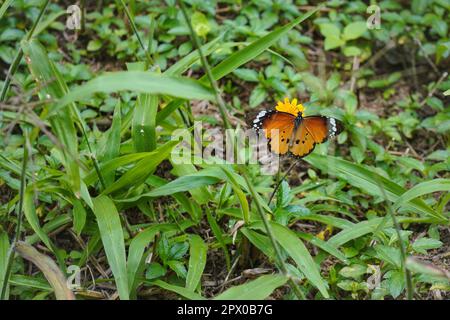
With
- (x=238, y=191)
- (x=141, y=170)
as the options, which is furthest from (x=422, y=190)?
(x=141, y=170)

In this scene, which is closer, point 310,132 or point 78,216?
point 78,216

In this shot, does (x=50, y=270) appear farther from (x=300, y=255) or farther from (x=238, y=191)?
(x=300, y=255)

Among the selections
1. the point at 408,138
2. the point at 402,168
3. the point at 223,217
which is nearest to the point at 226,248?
the point at 223,217

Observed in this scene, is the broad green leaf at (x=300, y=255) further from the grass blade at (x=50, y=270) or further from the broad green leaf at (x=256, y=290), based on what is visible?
the grass blade at (x=50, y=270)

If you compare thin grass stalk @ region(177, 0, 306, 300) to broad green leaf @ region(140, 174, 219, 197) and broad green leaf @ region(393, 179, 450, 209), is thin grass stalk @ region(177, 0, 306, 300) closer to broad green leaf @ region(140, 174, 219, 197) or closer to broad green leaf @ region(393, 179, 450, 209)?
broad green leaf @ region(140, 174, 219, 197)

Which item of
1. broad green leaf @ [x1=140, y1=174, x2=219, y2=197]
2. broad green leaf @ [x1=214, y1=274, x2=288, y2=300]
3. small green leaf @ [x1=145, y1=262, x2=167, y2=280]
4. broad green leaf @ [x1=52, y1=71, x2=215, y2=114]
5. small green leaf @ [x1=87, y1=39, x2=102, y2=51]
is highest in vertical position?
small green leaf @ [x1=87, y1=39, x2=102, y2=51]

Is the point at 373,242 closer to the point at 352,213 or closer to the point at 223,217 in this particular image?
the point at 352,213

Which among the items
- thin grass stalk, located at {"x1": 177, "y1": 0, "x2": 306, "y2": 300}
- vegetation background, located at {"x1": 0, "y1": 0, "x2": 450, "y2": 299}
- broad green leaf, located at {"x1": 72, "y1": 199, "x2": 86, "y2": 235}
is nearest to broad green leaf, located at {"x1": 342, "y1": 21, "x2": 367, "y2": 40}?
vegetation background, located at {"x1": 0, "y1": 0, "x2": 450, "y2": 299}
